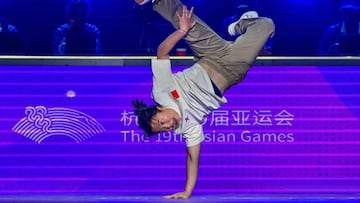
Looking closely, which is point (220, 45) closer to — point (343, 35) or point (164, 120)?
point (164, 120)

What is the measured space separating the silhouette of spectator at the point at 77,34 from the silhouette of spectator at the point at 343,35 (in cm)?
172

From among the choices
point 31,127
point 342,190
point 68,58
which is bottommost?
point 342,190

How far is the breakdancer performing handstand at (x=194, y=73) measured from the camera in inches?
182

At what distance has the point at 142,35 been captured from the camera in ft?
19.6

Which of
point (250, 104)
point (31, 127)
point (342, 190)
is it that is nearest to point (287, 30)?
point (250, 104)

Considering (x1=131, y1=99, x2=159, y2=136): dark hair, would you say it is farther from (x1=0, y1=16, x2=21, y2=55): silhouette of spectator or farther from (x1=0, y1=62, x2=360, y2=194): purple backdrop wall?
(x1=0, y1=16, x2=21, y2=55): silhouette of spectator

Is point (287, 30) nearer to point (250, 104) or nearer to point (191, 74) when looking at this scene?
point (250, 104)

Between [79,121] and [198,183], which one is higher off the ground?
[79,121]

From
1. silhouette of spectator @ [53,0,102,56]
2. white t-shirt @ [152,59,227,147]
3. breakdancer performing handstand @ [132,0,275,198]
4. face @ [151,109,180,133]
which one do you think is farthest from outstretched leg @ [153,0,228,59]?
silhouette of spectator @ [53,0,102,56]

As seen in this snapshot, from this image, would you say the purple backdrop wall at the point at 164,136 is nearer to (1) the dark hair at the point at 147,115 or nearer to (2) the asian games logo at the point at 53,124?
(2) the asian games logo at the point at 53,124

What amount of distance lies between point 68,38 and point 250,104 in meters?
Result: 1.48

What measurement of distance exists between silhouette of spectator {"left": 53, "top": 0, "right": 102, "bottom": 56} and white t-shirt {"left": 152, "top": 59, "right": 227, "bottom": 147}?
4.39 ft

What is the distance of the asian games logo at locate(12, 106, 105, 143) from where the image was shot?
18.3 feet

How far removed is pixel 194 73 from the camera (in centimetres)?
477
